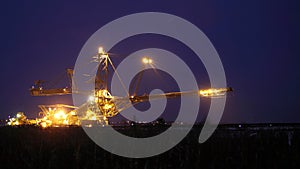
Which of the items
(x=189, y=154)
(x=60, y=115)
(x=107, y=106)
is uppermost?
(x=107, y=106)

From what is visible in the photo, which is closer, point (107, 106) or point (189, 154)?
point (189, 154)

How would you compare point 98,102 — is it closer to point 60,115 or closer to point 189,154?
point 60,115

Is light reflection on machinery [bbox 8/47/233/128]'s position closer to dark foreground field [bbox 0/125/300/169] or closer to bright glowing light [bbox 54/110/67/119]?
bright glowing light [bbox 54/110/67/119]

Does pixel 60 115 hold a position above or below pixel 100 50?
below

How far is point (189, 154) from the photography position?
48.1 feet

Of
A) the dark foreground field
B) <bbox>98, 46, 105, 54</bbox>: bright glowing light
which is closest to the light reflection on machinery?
<bbox>98, 46, 105, 54</bbox>: bright glowing light

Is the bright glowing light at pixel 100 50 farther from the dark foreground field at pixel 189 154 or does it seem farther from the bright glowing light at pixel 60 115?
the dark foreground field at pixel 189 154

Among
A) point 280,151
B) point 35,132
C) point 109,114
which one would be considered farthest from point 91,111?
point 280,151

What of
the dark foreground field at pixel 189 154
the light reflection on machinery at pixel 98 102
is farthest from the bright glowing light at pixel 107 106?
the dark foreground field at pixel 189 154

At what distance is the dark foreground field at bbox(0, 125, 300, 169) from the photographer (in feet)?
45.2

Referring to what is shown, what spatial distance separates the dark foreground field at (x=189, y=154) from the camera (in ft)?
45.2

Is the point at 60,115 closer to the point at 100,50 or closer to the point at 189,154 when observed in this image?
the point at 100,50

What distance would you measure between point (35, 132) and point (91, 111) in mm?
44133

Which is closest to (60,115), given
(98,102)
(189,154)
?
(98,102)
